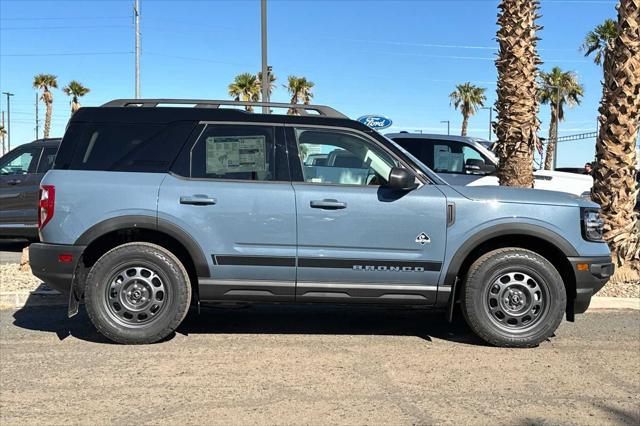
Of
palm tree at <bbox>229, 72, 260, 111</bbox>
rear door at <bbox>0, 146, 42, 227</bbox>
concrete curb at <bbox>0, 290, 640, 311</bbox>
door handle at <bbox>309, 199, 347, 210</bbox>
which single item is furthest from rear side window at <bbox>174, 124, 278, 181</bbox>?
palm tree at <bbox>229, 72, 260, 111</bbox>

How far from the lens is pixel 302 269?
5016 millimetres

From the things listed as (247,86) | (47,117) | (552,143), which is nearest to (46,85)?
(47,117)

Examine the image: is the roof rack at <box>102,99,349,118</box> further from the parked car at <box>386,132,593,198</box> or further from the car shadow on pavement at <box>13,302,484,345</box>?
the parked car at <box>386,132,593,198</box>

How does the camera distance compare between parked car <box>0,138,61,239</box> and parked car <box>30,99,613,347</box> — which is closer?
parked car <box>30,99,613,347</box>

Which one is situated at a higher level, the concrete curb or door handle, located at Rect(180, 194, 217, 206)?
door handle, located at Rect(180, 194, 217, 206)

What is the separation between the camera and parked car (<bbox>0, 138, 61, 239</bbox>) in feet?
33.4

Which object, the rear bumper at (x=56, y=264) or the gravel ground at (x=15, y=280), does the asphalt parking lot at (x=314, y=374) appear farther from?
the gravel ground at (x=15, y=280)

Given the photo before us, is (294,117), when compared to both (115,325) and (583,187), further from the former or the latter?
(583,187)

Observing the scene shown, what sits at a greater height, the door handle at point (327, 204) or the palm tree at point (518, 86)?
the palm tree at point (518, 86)

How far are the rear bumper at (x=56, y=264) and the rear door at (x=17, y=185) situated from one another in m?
5.85

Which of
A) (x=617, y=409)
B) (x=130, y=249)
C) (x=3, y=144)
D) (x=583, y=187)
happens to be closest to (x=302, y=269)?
(x=130, y=249)

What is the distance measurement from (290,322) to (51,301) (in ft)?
9.31

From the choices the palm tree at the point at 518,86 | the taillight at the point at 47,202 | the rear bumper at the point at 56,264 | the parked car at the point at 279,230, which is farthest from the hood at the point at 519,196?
the palm tree at the point at 518,86

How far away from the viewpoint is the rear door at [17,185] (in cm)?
1023
